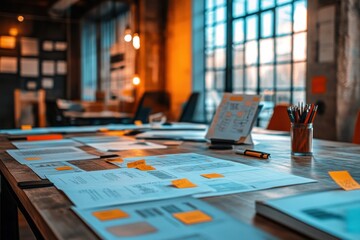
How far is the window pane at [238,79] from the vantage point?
6561 millimetres

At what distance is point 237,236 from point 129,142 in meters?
1.48

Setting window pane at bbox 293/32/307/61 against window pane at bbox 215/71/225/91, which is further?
window pane at bbox 215/71/225/91

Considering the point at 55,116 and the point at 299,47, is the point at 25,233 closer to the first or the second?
the point at 55,116

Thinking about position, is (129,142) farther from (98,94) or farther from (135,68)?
(98,94)

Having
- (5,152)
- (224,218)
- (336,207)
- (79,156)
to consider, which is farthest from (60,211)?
(5,152)

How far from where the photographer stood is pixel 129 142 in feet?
6.92

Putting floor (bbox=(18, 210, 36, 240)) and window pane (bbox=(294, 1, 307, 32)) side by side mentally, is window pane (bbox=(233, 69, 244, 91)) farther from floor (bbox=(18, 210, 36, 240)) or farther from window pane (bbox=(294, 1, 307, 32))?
floor (bbox=(18, 210, 36, 240))

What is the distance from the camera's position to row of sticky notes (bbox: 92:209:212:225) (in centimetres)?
76

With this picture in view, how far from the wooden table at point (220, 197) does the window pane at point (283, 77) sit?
3.49m

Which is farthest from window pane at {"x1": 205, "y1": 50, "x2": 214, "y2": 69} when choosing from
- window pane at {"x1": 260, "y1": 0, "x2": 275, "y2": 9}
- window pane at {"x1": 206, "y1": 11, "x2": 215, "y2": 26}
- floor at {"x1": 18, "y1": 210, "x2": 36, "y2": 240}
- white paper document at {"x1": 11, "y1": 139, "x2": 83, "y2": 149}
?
white paper document at {"x1": 11, "y1": 139, "x2": 83, "y2": 149}

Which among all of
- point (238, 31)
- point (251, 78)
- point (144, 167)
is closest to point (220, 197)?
point (144, 167)

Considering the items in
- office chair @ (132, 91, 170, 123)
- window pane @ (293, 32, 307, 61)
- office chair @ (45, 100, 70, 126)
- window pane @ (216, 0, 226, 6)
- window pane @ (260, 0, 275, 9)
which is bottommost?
office chair @ (45, 100, 70, 126)

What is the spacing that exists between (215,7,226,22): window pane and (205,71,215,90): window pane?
92cm

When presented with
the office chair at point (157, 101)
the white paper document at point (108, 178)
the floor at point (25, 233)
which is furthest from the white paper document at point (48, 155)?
the office chair at point (157, 101)
